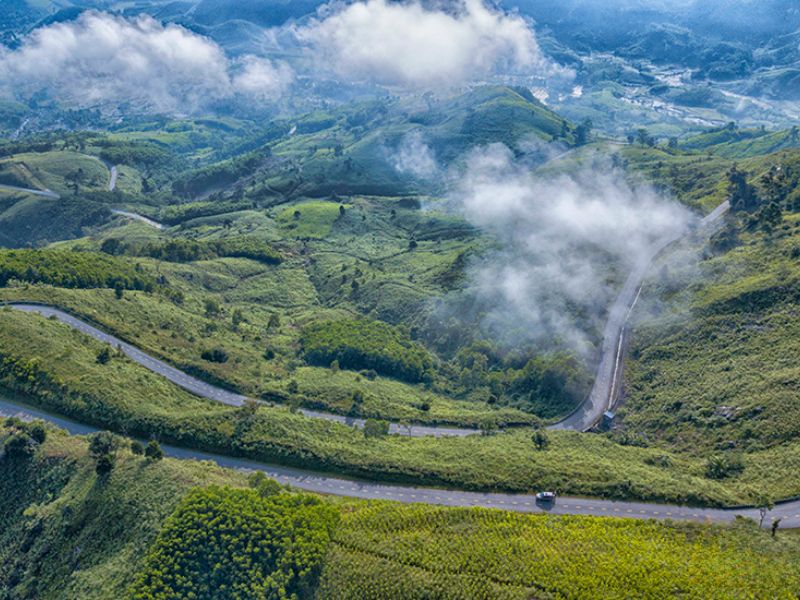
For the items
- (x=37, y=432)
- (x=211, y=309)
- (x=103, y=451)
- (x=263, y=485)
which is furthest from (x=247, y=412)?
(x=211, y=309)

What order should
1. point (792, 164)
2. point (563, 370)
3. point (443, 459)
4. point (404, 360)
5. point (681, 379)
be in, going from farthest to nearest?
point (792, 164), point (404, 360), point (563, 370), point (681, 379), point (443, 459)

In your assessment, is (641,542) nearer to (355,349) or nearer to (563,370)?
(563,370)

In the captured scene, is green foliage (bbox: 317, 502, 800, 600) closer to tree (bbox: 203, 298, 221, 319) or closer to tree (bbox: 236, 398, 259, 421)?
tree (bbox: 236, 398, 259, 421)

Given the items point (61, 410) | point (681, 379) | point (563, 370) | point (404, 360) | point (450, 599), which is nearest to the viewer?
point (450, 599)

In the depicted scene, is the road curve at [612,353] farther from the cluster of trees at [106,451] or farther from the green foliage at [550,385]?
the cluster of trees at [106,451]

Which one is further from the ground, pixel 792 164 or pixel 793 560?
pixel 792 164

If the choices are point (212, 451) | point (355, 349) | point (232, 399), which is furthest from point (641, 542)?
point (355, 349)

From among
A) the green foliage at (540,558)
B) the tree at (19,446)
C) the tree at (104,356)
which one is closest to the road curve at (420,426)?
the tree at (104,356)

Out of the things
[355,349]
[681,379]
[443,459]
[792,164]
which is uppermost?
[792,164]
